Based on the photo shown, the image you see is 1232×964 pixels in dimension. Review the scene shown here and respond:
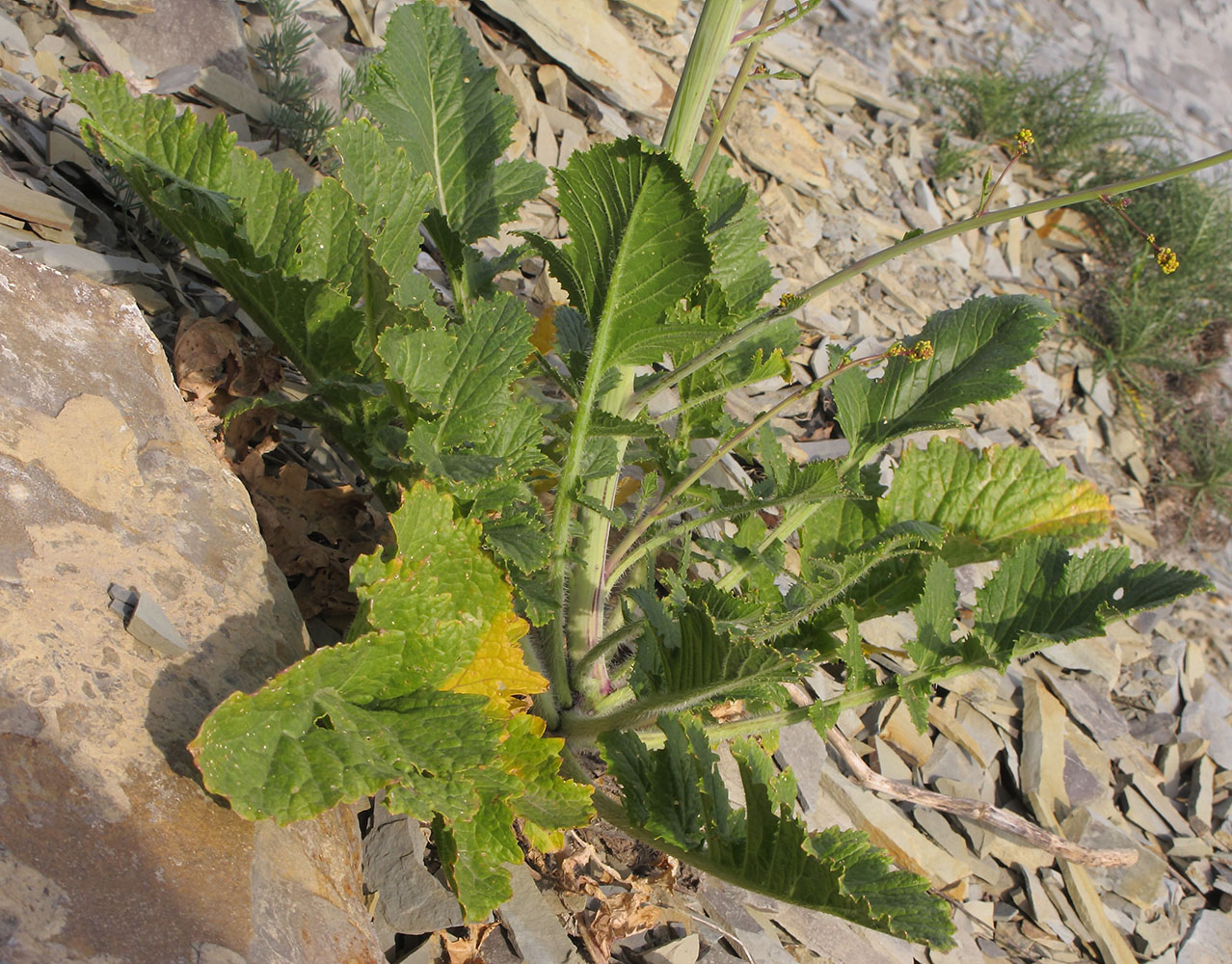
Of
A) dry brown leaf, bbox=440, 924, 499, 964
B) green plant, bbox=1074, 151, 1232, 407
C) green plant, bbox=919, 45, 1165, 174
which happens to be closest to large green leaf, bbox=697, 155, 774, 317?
dry brown leaf, bbox=440, 924, 499, 964

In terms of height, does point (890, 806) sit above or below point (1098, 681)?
below

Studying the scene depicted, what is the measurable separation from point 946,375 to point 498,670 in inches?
46.5

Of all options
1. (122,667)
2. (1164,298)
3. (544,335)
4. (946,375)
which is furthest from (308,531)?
(1164,298)

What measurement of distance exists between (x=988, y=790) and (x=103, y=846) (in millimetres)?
2333

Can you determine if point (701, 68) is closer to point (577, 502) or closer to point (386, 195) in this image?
point (386, 195)

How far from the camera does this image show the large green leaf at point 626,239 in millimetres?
1633

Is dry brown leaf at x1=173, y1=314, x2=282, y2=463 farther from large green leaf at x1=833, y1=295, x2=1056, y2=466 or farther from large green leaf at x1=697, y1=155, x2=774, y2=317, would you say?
large green leaf at x1=833, y1=295, x2=1056, y2=466

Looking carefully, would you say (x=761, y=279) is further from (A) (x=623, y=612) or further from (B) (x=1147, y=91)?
(B) (x=1147, y=91)

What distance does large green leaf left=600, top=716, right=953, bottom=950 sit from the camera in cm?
150

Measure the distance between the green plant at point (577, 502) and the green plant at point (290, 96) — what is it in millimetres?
836

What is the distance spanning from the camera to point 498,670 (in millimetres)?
1738

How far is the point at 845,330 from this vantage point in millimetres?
3805

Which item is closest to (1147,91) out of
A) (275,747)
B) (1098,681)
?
(1098,681)

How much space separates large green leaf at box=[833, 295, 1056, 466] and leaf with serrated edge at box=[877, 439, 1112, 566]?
0.23 metres
